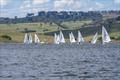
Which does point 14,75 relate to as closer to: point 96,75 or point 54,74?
point 54,74

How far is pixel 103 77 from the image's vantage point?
57.0m

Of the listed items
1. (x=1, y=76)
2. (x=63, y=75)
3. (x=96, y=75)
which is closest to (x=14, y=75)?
(x=1, y=76)

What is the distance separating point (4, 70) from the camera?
67.1 m

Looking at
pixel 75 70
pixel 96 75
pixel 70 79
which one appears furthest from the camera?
pixel 75 70

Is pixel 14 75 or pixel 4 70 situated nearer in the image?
pixel 14 75

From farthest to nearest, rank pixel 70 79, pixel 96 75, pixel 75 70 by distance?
pixel 75 70
pixel 96 75
pixel 70 79

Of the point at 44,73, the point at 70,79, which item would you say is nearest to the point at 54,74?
the point at 44,73

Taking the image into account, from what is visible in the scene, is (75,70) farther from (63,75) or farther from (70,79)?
(70,79)

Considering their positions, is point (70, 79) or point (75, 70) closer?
point (70, 79)

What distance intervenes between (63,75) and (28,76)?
162 inches

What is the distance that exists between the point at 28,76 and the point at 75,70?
9.82 meters

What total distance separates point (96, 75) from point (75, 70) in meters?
7.77

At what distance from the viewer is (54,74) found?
61.2 m

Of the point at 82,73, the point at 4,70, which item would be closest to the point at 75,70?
the point at 82,73
